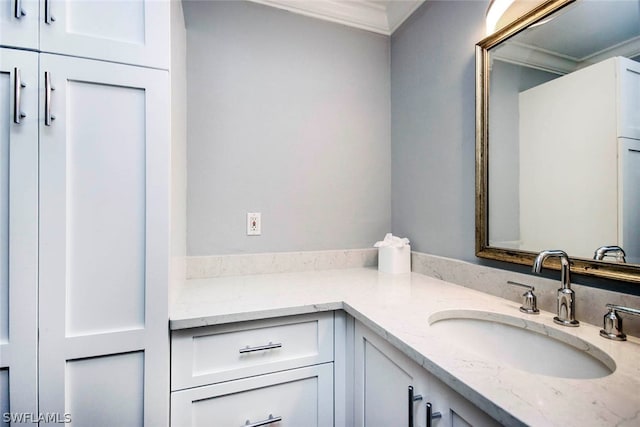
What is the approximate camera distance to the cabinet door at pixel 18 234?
2.59ft

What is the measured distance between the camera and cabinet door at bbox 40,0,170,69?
825mm

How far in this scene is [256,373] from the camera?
1.00 metres

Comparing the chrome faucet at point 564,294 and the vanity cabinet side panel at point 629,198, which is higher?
the vanity cabinet side panel at point 629,198

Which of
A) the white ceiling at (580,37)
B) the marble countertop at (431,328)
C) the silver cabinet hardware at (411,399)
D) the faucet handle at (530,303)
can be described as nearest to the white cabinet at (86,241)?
the marble countertop at (431,328)

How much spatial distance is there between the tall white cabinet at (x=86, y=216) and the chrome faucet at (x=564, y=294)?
109cm

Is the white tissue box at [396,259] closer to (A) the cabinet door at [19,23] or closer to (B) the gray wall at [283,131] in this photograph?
(B) the gray wall at [283,131]

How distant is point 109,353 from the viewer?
87cm

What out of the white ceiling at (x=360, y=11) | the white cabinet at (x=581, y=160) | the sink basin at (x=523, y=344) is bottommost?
the sink basin at (x=523, y=344)

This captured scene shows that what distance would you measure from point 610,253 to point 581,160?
0.92 feet

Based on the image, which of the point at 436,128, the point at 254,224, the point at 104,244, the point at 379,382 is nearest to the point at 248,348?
the point at 379,382

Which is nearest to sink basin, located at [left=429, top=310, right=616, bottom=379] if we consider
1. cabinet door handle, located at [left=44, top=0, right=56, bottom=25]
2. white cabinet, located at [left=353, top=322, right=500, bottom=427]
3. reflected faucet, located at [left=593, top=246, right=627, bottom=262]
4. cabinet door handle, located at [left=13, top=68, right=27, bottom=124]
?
white cabinet, located at [left=353, top=322, right=500, bottom=427]

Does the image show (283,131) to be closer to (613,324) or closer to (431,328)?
(431,328)

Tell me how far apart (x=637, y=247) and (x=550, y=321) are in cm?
29

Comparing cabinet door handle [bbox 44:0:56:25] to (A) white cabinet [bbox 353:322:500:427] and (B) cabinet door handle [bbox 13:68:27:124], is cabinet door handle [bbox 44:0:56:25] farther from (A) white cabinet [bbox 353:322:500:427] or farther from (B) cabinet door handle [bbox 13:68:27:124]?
(A) white cabinet [bbox 353:322:500:427]
